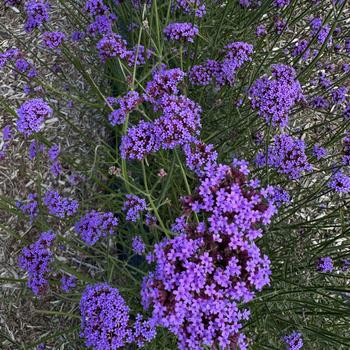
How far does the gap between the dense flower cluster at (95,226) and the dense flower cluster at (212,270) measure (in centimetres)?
87

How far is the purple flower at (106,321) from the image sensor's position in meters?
1.74

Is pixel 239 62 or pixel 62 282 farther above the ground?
pixel 239 62

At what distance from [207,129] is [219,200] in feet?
5.69

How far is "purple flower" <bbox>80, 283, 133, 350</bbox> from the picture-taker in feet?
5.70

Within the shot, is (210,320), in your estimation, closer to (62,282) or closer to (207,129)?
(62,282)

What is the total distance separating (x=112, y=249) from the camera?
10.5 ft

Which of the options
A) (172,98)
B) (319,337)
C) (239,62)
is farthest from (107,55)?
(319,337)

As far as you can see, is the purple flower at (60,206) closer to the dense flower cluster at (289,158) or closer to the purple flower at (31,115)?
the purple flower at (31,115)

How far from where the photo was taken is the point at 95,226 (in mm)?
2318

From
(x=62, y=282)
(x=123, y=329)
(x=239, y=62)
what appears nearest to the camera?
(x=123, y=329)

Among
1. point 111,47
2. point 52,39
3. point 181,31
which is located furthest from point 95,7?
point 181,31

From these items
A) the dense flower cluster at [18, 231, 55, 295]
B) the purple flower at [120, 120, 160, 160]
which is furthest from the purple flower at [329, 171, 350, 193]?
the dense flower cluster at [18, 231, 55, 295]

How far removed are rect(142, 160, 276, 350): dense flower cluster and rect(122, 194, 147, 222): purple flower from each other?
75 centimetres

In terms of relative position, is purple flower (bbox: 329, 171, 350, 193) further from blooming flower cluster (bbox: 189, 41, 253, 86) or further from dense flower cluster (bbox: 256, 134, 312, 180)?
blooming flower cluster (bbox: 189, 41, 253, 86)
